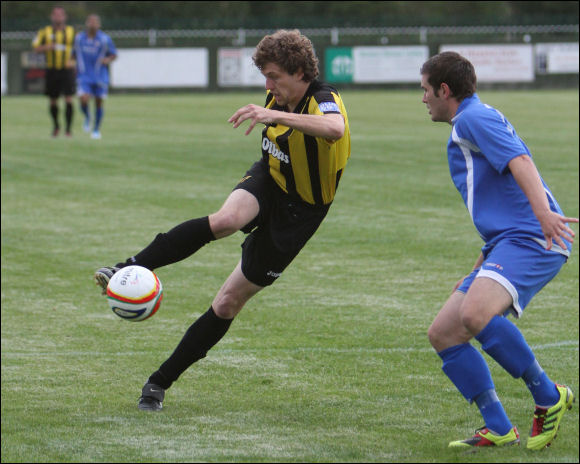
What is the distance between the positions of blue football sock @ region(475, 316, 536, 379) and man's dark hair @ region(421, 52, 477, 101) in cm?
113

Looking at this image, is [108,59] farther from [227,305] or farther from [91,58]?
[227,305]

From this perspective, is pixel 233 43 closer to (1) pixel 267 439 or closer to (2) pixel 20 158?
(2) pixel 20 158

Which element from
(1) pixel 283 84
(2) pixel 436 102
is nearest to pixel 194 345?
(1) pixel 283 84

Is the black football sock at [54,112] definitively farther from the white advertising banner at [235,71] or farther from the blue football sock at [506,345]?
the blue football sock at [506,345]

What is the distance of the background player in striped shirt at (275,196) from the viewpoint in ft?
18.9

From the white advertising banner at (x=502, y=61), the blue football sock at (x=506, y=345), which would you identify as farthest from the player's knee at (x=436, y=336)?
the white advertising banner at (x=502, y=61)

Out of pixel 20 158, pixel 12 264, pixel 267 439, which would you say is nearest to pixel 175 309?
pixel 12 264

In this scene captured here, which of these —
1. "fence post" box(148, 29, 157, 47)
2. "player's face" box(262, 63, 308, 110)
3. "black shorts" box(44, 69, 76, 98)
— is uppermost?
"fence post" box(148, 29, 157, 47)

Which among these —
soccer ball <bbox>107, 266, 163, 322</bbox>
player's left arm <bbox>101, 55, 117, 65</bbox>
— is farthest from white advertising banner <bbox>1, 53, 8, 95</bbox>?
soccer ball <bbox>107, 266, 163, 322</bbox>

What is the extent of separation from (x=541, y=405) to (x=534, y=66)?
32640 mm

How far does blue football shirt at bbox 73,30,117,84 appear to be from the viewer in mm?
22484

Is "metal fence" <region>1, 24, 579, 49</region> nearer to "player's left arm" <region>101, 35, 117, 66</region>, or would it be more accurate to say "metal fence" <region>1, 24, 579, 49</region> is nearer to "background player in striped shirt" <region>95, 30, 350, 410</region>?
"player's left arm" <region>101, 35, 117, 66</region>

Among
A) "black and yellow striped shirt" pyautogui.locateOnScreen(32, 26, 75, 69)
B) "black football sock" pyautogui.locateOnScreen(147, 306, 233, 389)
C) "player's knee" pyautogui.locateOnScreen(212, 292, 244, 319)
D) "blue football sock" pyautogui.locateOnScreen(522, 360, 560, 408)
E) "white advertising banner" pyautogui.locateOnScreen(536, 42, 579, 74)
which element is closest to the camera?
"blue football sock" pyautogui.locateOnScreen(522, 360, 560, 408)

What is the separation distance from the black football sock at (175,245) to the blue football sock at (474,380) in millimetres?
1429
